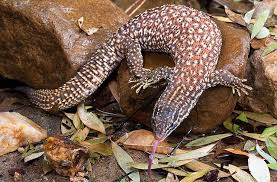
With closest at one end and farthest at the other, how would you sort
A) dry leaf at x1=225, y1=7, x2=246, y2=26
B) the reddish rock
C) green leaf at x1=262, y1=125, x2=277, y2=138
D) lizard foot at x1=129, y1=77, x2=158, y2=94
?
lizard foot at x1=129, y1=77, x2=158, y2=94 < green leaf at x1=262, y1=125, x2=277, y2=138 < dry leaf at x1=225, y1=7, x2=246, y2=26 < the reddish rock

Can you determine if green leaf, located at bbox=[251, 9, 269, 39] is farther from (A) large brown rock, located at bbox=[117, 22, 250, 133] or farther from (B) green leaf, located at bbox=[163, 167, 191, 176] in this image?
(B) green leaf, located at bbox=[163, 167, 191, 176]

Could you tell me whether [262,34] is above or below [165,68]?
above

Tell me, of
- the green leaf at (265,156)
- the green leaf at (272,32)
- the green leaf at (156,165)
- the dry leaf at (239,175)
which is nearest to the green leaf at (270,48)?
the green leaf at (272,32)

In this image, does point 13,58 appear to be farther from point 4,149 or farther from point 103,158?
point 103,158

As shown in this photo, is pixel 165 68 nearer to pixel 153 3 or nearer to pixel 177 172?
pixel 177 172

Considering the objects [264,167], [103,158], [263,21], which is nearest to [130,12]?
[263,21]

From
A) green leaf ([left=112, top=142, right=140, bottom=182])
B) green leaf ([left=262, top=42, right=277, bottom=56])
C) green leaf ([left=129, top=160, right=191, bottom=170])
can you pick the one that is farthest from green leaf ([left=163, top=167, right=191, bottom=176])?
green leaf ([left=262, top=42, right=277, bottom=56])

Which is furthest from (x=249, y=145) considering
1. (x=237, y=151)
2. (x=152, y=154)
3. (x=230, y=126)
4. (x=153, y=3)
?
(x=153, y=3)
